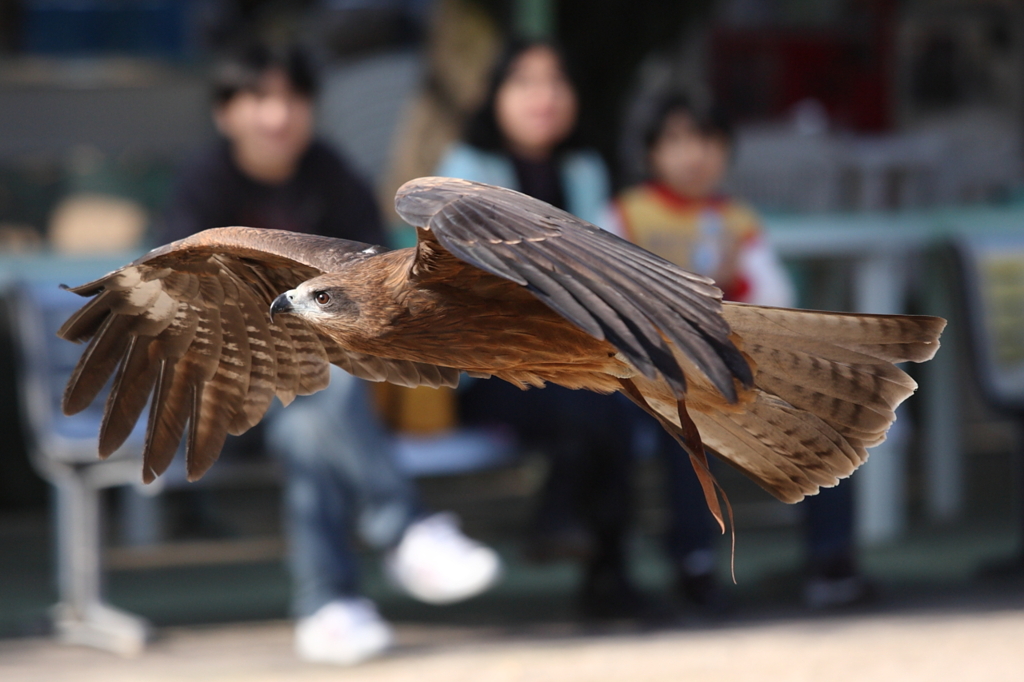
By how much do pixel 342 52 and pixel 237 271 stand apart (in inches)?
165

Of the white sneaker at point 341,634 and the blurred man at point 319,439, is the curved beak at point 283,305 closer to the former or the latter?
the blurred man at point 319,439

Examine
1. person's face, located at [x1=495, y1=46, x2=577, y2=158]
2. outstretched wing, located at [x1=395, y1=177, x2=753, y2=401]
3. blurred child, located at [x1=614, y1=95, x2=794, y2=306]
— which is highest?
person's face, located at [x1=495, y1=46, x2=577, y2=158]

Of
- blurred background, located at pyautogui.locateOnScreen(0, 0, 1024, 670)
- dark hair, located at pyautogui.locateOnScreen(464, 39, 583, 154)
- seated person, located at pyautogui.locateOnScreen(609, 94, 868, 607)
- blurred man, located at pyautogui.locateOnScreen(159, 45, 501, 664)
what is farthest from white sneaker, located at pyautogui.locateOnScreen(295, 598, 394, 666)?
dark hair, located at pyautogui.locateOnScreen(464, 39, 583, 154)

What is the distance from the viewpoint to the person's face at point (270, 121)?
464 centimetres

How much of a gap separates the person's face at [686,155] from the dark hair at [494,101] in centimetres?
42

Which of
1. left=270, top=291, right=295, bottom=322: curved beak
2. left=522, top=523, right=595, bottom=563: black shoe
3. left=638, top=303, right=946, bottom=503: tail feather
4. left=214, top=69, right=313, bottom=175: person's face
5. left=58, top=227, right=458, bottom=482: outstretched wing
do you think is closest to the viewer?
left=638, top=303, right=946, bottom=503: tail feather

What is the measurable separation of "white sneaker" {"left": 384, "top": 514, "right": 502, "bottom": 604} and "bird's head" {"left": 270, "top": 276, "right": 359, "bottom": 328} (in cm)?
178

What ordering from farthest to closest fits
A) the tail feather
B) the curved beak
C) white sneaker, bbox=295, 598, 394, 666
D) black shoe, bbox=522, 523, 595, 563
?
black shoe, bbox=522, 523, 595, 563 → white sneaker, bbox=295, 598, 394, 666 → the curved beak → the tail feather

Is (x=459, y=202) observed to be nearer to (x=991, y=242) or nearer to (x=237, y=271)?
(x=237, y=271)

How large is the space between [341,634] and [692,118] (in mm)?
2172

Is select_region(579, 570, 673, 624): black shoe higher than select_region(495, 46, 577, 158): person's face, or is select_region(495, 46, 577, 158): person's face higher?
select_region(495, 46, 577, 158): person's face

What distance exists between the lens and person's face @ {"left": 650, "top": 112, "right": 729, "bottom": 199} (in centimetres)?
509

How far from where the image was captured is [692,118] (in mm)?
5121

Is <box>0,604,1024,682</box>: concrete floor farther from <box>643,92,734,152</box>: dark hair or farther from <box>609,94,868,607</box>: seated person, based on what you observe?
<box>643,92,734,152</box>: dark hair
